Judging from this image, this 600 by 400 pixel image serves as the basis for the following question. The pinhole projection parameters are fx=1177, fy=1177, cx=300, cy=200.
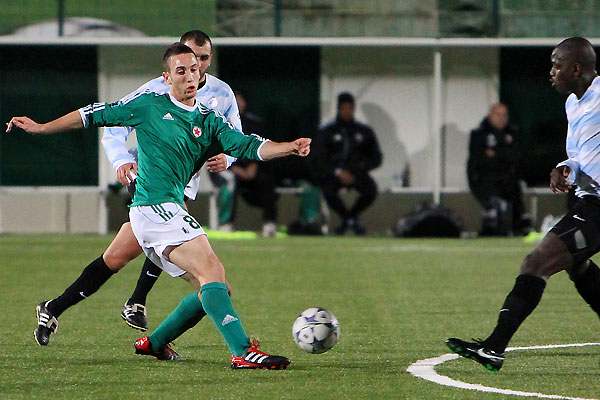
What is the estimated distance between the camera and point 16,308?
984 centimetres

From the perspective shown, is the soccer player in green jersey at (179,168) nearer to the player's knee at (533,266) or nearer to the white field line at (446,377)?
the white field line at (446,377)

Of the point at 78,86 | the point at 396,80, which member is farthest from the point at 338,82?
the point at 78,86

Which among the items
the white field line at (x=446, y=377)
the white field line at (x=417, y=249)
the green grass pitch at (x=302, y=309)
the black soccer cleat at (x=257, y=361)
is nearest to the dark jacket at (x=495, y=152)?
the white field line at (x=417, y=249)

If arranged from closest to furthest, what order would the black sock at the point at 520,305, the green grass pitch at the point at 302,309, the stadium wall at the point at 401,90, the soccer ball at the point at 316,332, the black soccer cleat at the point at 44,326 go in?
the green grass pitch at the point at 302,309
the black sock at the point at 520,305
the soccer ball at the point at 316,332
the black soccer cleat at the point at 44,326
the stadium wall at the point at 401,90

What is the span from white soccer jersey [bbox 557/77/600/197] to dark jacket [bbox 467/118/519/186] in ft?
41.6

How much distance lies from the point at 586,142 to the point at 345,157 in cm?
1294

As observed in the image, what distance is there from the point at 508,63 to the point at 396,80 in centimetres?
207

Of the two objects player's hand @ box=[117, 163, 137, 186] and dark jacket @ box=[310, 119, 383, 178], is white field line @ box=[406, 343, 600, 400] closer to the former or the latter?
player's hand @ box=[117, 163, 137, 186]

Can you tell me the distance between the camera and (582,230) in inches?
247

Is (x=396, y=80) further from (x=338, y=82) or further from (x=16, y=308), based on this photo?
(x=16, y=308)

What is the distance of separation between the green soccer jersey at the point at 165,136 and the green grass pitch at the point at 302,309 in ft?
3.38

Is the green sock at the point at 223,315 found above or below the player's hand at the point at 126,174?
below

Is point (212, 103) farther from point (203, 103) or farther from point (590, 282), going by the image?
point (590, 282)

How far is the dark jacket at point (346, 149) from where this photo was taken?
19.1m
